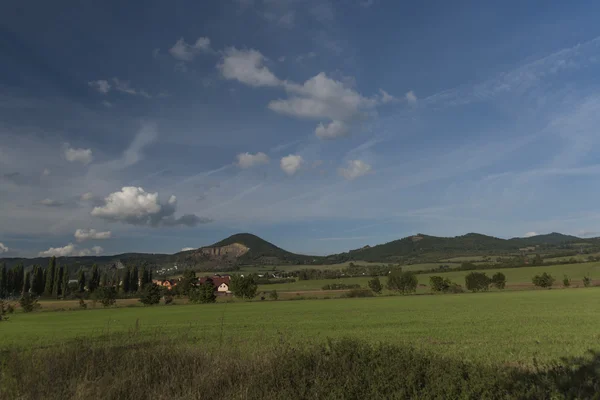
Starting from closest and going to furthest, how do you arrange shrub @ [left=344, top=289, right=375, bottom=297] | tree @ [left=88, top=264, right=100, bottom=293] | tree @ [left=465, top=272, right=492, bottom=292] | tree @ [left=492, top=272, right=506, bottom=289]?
1. shrub @ [left=344, top=289, right=375, bottom=297]
2. tree @ [left=465, top=272, right=492, bottom=292]
3. tree @ [left=492, top=272, right=506, bottom=289]
4. tree @ [left=88, top=264, right=100, bottom=293]

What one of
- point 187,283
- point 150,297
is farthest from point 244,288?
point 187,283

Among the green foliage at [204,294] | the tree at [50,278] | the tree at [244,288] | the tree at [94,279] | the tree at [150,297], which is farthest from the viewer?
the tree at [94,279]

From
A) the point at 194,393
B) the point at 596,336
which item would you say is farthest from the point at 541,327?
the point at 194,393

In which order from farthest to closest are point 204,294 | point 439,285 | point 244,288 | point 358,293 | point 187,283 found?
point 187,283 → point 439,285 → point 244,288 → point 358,293 → point 204,294

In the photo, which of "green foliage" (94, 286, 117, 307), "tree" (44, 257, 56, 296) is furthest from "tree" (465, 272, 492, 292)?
"tree" (44, 257, 56, 296)

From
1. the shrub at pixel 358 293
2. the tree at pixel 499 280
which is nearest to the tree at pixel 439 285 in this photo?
the tree at pixel 499 280

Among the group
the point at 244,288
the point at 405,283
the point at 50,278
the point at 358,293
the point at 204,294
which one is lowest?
the point at 358,293

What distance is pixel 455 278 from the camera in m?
128

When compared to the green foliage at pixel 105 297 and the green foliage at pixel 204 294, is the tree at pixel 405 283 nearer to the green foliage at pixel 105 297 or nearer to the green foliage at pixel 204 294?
the green foliage at pixel 204 294

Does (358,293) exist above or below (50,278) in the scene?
below

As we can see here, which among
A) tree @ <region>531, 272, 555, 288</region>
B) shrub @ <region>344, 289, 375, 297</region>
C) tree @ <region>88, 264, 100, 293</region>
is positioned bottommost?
shrub @ <region>344, 289, 375, 297</region>

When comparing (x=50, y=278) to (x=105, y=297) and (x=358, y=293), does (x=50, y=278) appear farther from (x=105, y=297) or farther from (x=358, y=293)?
(x=358, y=293)

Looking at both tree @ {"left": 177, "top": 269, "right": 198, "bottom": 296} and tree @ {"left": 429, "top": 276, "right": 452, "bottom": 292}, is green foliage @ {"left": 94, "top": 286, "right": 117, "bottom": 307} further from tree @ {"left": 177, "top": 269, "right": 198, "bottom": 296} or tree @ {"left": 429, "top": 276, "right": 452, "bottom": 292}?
tree @ {"left": 429, "top": 276, "right": 452, "bottom": 292}

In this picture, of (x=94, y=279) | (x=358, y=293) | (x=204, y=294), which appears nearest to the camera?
(x=204, y=294)
